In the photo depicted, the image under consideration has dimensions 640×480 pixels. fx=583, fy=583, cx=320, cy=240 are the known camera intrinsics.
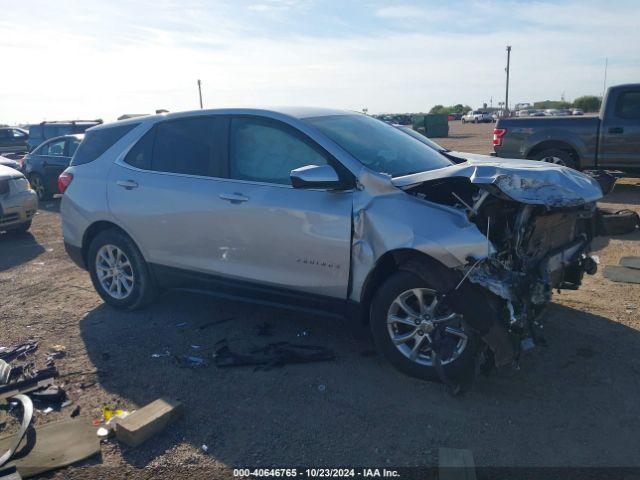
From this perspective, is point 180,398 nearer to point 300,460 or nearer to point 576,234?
point 300,460

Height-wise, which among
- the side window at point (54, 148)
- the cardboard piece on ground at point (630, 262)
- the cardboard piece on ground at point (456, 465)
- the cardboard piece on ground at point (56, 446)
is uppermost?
the side window at point (54, 148)

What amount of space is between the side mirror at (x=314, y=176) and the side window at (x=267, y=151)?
0.81ft

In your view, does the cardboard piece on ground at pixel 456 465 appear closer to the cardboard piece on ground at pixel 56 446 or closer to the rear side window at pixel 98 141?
the cardboard piece on ground at pixel 56 446

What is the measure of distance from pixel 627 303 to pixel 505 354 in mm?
2482

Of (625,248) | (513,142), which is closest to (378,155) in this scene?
(625,248)

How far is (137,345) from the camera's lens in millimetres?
4996

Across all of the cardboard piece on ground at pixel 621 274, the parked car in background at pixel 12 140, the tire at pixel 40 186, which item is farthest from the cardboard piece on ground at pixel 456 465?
the parked car in background at pixel 12 140

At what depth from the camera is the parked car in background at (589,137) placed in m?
10.9

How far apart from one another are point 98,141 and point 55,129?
13.1 meters

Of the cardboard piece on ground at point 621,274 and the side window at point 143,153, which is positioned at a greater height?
the side window at point 143,153

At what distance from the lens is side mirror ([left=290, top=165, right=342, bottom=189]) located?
410 cm

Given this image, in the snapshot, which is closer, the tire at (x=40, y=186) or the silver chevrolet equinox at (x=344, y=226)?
the silver chevrolet equinox at (x=344, y=226)

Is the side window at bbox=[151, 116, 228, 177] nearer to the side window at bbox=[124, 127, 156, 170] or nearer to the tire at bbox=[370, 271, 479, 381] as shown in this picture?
the side window at bbox=[124, 127, 156, 170]

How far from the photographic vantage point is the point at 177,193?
16.7 feet
